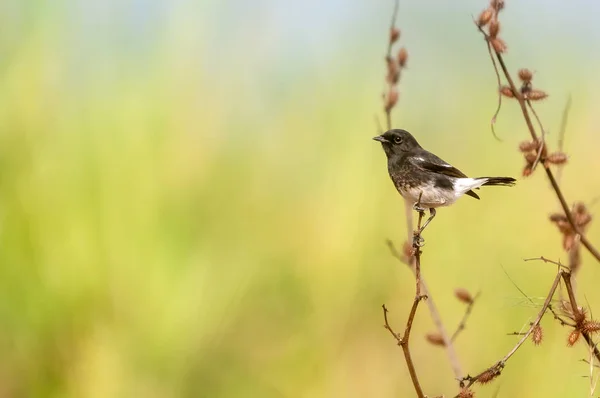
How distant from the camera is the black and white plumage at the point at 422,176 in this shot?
1.57 m

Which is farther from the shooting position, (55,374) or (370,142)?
(370,142)

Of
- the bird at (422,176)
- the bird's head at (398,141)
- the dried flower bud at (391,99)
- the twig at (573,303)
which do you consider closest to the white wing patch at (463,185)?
the bird at (422,176)

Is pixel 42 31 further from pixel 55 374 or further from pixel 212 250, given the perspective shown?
pixel 55 374

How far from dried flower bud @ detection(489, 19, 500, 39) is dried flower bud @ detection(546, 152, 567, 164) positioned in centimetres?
25

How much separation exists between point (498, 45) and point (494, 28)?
0.05m

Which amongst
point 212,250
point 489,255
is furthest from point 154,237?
point 489,255

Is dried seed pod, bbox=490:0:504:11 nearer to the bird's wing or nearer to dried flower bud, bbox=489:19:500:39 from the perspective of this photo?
dried flower bud, bbox=489:19:500:39

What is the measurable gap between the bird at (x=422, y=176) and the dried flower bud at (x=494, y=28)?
0.44m

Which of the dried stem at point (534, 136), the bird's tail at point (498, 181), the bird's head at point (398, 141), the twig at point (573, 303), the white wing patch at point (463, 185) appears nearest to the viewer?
A: the twig at point (573, 303)

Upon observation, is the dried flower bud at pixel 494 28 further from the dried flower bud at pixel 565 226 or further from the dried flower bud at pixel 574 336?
the dried flower bud at pixel 574 336

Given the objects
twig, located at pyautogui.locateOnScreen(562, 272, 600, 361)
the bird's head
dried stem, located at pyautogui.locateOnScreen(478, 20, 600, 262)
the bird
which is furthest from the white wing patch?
twig, located at pyautogui.locateOnScreen(562, 272, 600, 361)

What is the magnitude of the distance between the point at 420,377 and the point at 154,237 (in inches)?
41.0

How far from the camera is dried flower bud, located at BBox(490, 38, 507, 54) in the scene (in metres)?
1.12

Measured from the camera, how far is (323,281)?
2.17m
